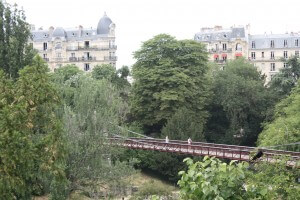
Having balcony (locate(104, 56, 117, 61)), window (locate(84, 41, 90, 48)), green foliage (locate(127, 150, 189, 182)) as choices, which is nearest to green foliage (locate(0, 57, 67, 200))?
green foliage (locate(127, 150, 189, 182))

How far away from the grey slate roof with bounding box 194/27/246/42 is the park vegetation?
598 inches

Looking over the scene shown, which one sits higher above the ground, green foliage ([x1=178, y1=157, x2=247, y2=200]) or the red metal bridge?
green foliage ([x1=178, y1=157, x2=247, y2=200])

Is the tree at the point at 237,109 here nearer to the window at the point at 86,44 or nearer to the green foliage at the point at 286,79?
the green foliage at the point at 286,79

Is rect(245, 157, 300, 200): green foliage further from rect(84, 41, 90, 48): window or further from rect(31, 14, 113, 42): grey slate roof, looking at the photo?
rect(31, 14, 113, 42): grey slate roof

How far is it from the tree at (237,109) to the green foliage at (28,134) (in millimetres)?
28459

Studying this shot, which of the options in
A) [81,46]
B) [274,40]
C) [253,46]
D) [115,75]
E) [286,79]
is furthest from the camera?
[81,46]

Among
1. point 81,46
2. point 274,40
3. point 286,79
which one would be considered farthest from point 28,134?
point 274,40

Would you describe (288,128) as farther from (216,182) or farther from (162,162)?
(216,182)

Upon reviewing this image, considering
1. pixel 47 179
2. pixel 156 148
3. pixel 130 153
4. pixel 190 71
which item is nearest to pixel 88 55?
pixel 190 71

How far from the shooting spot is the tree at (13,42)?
87.2 feet

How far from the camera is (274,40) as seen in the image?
74062mm

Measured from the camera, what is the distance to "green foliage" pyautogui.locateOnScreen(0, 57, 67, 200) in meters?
17.1

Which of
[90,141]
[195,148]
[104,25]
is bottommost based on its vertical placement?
[195,148]

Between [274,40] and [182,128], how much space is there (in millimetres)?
37604
